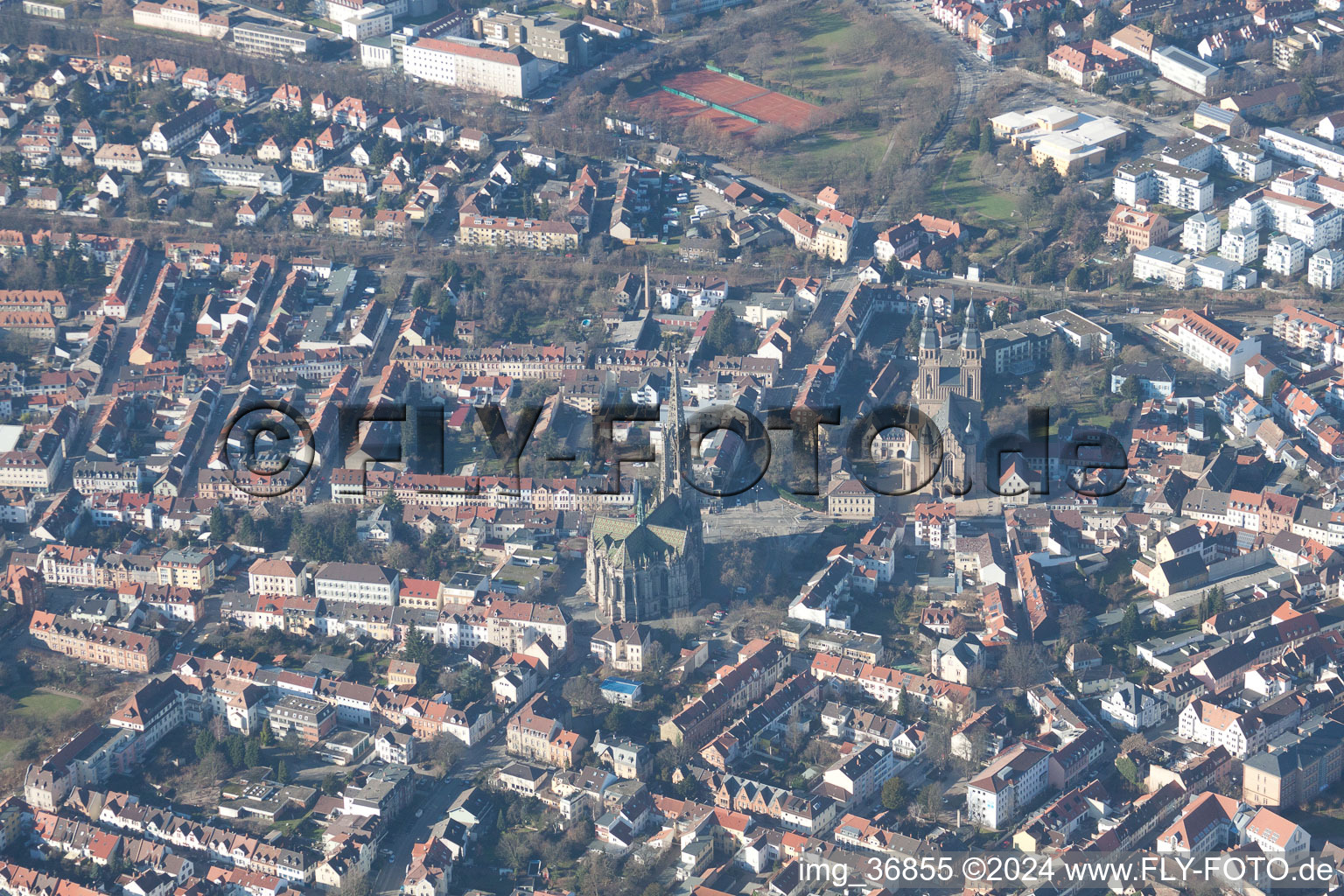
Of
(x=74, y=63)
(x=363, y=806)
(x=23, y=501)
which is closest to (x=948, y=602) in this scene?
(x=363, y=806)

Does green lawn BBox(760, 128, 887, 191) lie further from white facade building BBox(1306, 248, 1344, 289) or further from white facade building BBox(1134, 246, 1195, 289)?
white facade building BBox(1306, 248, 1344, 289)

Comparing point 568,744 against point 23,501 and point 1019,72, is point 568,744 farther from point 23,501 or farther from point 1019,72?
point 1019,72

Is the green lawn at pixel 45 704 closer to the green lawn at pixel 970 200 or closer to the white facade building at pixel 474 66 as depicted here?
the green lawn at pixel 970 200

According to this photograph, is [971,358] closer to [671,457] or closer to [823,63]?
[671,457]

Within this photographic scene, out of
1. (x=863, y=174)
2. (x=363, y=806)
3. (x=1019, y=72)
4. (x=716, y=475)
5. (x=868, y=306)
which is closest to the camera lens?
(x=363, y=806)

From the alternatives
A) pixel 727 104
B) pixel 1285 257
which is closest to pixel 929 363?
pixel 1285 257

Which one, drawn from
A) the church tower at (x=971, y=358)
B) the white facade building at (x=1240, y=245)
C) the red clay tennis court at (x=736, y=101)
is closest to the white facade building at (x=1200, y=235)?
the white facade building at (x=1240, y=245)
